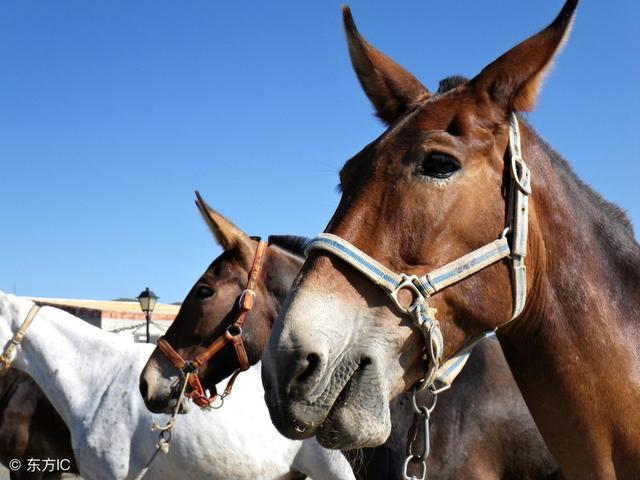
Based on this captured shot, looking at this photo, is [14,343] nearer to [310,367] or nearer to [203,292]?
[203,292]

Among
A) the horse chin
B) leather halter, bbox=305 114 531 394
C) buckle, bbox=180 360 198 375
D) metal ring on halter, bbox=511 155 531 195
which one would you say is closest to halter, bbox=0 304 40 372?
buckle, bbox=180 360 198 375

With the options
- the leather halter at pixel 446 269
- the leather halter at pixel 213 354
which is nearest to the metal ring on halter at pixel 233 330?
the leather halter at pixel 213 354

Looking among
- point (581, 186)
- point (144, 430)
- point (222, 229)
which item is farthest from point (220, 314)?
point (581, 186)

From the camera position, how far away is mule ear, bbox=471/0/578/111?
1967mm

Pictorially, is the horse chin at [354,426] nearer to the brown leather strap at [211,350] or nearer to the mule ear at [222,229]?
the brown leather strap at [211,350]

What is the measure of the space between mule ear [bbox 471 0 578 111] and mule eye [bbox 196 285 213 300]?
2.93 metres

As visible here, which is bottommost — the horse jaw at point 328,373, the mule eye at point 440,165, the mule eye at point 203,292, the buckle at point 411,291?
the horse jaw at point 328,373

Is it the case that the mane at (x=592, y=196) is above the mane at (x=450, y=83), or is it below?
below

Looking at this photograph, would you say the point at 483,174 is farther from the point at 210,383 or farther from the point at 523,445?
the point at 210,383

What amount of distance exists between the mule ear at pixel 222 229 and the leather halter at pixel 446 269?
2919 mm

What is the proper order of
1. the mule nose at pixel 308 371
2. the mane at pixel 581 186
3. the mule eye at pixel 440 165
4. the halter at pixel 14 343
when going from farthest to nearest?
the halter at pixel 14 343, the mane at pixel 581 186, the mule eye at pixel 440 165, the mule nose at pixel 308 371

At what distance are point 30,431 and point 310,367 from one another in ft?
18.5

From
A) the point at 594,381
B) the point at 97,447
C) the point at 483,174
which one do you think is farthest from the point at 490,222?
the point at 97,447

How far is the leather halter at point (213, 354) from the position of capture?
422cm
